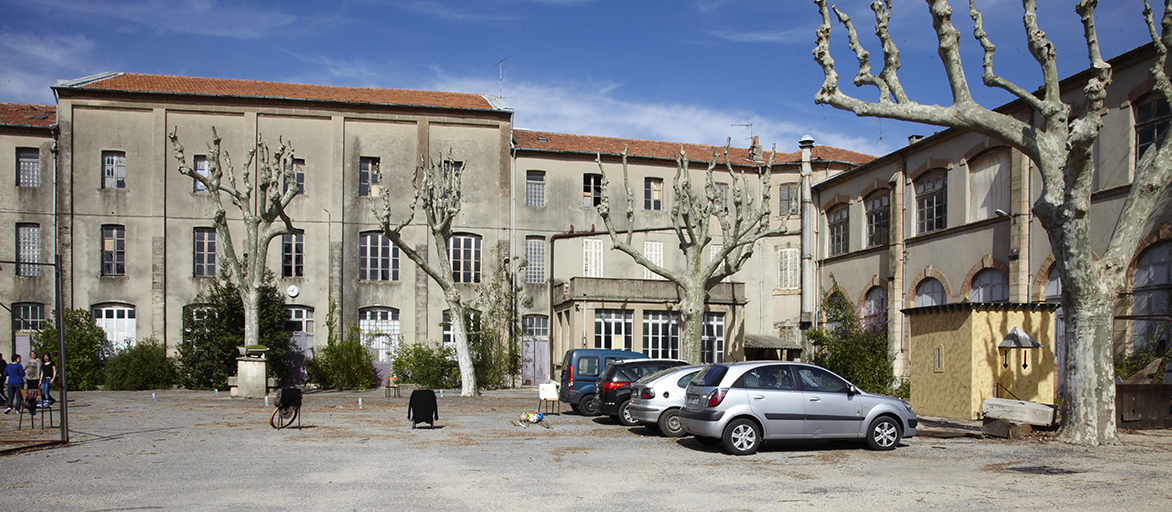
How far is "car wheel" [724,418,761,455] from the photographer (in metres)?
12.4

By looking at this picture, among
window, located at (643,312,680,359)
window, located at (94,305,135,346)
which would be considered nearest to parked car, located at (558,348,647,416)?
window, located at (643,312,680,359)

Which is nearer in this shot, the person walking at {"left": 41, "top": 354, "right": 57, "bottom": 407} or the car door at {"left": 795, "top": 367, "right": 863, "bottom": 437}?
the car door at {"left": 795, "top": 367, "right": 863, "bottom": 437}

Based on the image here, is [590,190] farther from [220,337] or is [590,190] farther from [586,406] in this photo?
[586,406]

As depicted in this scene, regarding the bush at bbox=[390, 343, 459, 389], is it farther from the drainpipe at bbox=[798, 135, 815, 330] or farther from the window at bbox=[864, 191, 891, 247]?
the window at bbox=[864, 191, 891, 247]

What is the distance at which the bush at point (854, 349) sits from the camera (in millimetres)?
26984

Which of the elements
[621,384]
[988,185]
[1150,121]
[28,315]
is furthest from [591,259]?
[28,315]

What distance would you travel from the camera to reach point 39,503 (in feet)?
28.1

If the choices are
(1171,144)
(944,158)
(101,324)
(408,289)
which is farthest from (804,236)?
(101,324)

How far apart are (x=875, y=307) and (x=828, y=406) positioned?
1769cm

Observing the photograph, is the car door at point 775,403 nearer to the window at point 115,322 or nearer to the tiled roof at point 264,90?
the tiled roof at point 264,90

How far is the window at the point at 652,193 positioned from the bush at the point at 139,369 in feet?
64.6

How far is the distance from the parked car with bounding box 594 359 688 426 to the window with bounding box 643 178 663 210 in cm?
1992

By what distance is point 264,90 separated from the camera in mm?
35438

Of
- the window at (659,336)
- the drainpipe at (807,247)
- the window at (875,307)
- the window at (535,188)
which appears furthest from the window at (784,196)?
the window at (535,188)
